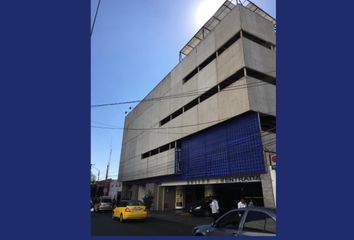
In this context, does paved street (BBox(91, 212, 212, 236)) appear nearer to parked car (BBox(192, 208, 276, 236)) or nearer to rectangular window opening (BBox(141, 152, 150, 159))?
parked car (BBox(192, 208, 276, 236))

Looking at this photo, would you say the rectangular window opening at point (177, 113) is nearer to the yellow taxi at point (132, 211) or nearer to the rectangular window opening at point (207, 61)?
the rectangular window opening at point (207, 61)

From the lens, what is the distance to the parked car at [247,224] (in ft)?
13.6

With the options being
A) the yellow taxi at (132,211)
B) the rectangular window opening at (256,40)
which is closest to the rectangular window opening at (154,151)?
the yellow taxi at (132,211)

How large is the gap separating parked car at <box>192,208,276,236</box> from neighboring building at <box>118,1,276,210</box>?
9.56 metres

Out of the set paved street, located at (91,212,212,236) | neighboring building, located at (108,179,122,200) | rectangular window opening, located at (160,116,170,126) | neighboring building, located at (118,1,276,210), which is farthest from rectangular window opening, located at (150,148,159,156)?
neighboring building, located at (108,179,122,200)

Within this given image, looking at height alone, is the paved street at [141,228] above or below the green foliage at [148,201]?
above

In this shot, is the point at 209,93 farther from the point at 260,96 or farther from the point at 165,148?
the point at 165,148

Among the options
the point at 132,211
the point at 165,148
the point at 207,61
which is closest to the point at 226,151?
the point at 132,211

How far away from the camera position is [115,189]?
46.7m

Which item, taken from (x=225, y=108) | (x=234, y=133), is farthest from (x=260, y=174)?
(x=225, y=108)

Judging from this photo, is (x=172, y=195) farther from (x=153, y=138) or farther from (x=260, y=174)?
(x=260, y=174)

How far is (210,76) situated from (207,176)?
8104mm

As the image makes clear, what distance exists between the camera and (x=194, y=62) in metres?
24.4

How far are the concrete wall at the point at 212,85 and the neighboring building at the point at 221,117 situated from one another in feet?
0.23
